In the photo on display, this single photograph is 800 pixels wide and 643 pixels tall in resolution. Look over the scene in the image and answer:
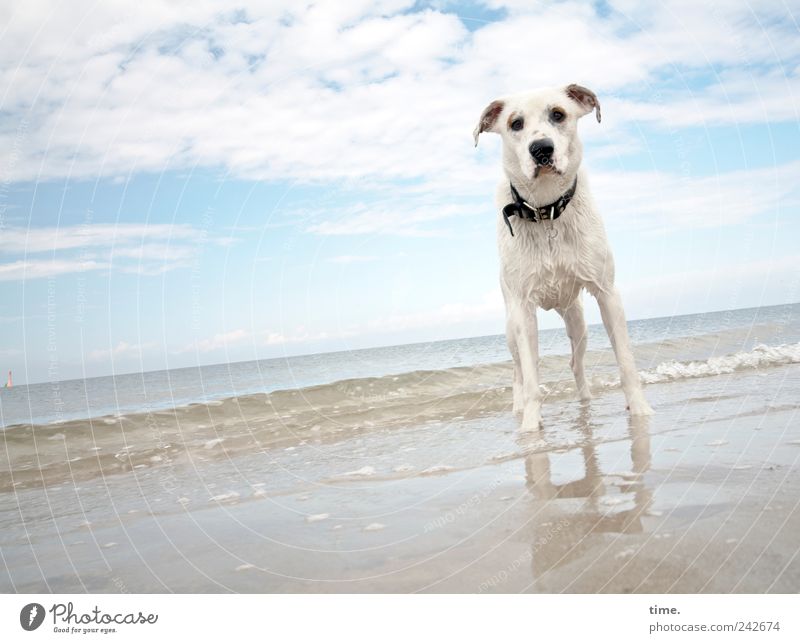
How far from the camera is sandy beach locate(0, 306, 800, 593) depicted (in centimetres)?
258

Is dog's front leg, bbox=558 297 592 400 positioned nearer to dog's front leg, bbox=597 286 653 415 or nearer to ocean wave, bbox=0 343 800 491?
dog's front leg, bbox=597 286 653 415

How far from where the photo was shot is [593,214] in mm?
5891

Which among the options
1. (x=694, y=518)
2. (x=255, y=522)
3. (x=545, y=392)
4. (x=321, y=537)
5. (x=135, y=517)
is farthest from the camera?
(x=545, y=392)

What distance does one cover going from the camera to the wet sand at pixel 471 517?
254cm

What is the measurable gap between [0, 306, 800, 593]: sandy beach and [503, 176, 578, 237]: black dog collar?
2.04 m

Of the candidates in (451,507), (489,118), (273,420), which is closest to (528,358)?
(489,118)

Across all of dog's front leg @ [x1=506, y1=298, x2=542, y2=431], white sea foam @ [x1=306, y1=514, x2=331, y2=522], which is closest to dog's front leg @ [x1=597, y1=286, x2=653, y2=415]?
dog's front leg @ [x1=506, y1=298, x2=542, y2=431]

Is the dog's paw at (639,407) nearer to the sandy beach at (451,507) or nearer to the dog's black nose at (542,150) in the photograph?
the sandy beach at (451,507)

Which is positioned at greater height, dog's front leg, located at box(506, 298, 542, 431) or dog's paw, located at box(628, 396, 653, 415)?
dog's front leg, located at box(506, 298, 542, 431)

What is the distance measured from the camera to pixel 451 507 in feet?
12.0

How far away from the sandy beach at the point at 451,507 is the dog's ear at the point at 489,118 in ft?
9.46
